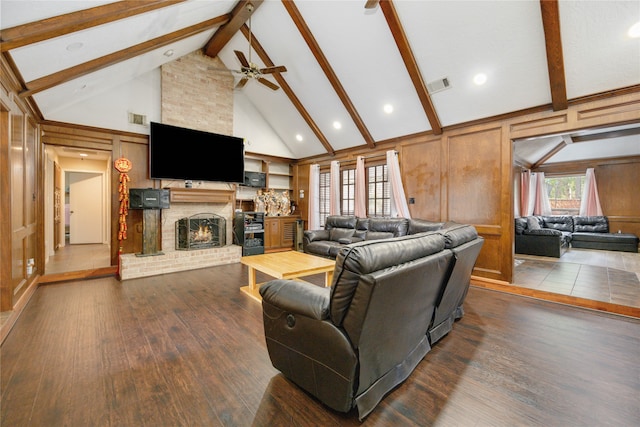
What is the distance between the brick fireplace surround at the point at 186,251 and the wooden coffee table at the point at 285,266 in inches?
70.3

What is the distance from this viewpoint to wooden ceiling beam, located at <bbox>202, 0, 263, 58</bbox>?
14.3 ft

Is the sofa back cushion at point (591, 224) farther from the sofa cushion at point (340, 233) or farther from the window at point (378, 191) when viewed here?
the sofa cushion at point (340, 233)

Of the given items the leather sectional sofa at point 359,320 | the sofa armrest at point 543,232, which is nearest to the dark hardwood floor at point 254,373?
the leather sectional sofa at point 359,320

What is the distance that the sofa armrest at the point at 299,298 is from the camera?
1.52 metres

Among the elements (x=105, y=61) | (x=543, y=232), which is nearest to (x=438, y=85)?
(x=543, y=232)

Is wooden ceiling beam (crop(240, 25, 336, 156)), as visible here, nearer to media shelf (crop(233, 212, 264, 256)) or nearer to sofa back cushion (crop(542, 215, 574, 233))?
media shelf (crop(233, 212, 264, 256))

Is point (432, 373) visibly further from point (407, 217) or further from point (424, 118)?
point (424, 118)

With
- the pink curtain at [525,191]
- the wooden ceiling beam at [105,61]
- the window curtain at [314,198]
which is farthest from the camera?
the pink curtain at [525,191]

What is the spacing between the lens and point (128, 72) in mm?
4680


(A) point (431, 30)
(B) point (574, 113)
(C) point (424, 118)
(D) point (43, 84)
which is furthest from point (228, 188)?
(B) point (574, 113)

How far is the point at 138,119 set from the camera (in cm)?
523

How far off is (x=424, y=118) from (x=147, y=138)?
5279 millimetres

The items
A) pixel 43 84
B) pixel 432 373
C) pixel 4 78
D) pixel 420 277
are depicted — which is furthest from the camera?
pixel 43 84

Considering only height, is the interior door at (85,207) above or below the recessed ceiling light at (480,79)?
below
